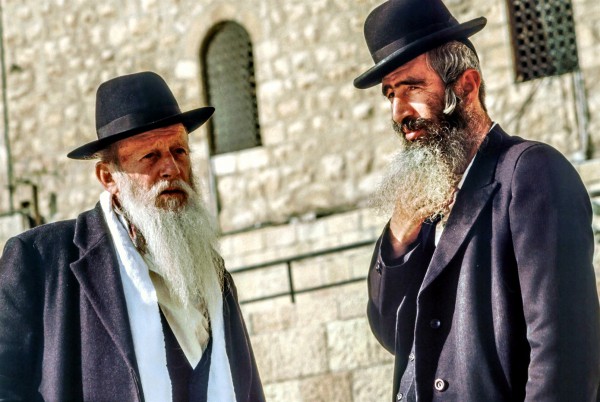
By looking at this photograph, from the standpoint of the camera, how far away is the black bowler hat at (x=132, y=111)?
3912 mm

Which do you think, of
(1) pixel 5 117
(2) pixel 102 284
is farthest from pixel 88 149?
(1) pixel 5 117

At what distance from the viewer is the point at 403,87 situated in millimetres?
3514

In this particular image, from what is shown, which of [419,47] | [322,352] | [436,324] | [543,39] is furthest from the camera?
[543,39]

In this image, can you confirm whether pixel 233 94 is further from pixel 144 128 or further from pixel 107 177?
pixel 144 128

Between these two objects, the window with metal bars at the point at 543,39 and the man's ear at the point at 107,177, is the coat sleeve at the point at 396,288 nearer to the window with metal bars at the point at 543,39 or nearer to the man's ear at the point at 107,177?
the man's ear at the point at 107,177

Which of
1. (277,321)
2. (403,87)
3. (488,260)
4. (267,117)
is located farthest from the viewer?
(267,117)

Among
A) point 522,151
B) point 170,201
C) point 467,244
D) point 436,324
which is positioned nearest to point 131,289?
point 170,201

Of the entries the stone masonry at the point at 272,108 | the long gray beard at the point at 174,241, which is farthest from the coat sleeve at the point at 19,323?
the stone masonry at the point at 272,108

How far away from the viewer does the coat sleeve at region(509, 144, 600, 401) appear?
3.00 metres

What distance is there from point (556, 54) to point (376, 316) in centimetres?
621

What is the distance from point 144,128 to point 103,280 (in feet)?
1.95

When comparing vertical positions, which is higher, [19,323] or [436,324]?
[19,323]

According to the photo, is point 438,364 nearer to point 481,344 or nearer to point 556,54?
point 481,344

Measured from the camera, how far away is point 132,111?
3.93 meters
